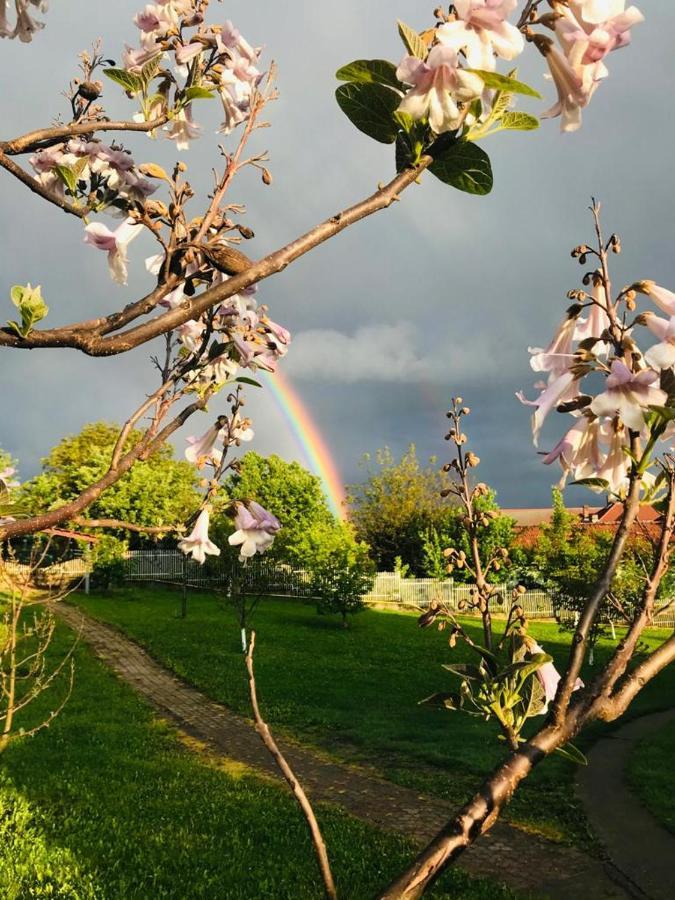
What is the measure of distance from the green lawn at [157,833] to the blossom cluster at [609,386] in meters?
6.34

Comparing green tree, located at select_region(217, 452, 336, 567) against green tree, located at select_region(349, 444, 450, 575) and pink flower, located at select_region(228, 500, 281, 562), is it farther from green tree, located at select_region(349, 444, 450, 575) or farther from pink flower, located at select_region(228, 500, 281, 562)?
pink flower, located at select_region(228, 500, 281, 562)

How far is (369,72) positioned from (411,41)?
5 cm

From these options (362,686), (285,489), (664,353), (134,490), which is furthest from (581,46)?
(285,489)

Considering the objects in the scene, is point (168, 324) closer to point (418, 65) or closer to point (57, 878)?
point (418, 65)

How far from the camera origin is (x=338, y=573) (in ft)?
83.6

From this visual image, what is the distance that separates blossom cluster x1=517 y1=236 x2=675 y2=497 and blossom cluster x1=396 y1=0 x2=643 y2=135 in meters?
0.33

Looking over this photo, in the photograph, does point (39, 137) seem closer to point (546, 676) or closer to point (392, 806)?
point (546, 676)

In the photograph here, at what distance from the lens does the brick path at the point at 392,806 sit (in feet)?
22.6

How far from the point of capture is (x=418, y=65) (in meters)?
0.73

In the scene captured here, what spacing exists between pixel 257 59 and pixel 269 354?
0.67 metres

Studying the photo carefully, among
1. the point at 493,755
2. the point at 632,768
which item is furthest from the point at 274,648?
the point at 632,768

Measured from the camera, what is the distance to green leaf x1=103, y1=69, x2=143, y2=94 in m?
1.30

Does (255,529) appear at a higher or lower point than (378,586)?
higher

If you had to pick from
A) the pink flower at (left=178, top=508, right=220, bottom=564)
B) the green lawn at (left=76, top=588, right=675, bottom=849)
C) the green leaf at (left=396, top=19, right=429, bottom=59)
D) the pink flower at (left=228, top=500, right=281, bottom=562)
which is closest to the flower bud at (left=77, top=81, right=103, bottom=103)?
the green leaf at (left=396, top=19, right=429, bottom=59)
